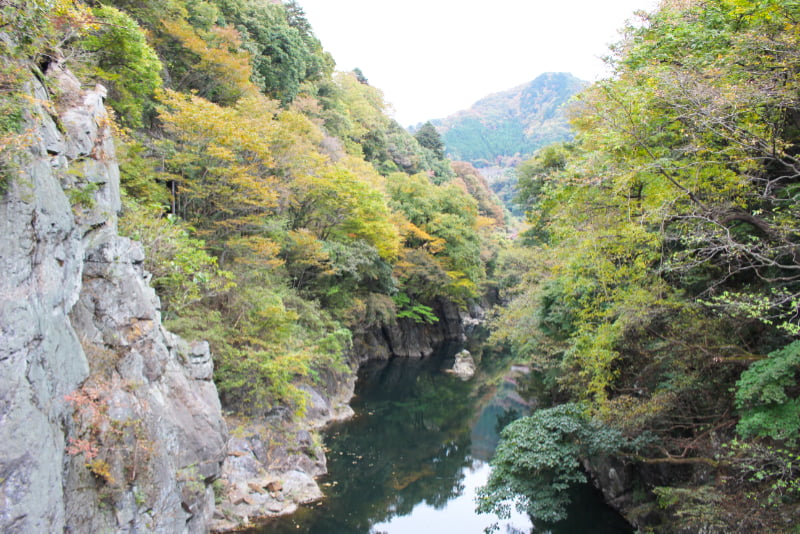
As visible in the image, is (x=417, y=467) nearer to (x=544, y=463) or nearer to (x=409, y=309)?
(x=544, y=463)

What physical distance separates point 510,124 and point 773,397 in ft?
556

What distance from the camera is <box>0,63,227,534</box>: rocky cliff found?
172 inches

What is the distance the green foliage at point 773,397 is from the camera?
4922 mm

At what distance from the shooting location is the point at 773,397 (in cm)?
500

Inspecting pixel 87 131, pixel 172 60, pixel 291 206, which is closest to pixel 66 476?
pixel 87 131

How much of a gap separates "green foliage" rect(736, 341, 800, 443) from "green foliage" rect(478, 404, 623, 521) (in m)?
3.30

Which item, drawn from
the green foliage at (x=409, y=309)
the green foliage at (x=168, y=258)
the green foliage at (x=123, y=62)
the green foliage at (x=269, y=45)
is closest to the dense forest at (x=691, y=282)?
the green foliage at (x=168, y=258)

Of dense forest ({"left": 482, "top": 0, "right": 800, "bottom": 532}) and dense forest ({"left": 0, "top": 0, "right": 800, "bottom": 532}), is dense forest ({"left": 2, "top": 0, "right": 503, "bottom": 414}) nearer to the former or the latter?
dense forest ({"left": 0, "top": 0, "right": 800, "bottom": 532})

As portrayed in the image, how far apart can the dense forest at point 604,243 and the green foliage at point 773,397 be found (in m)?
0.03

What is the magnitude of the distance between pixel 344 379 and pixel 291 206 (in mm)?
7831

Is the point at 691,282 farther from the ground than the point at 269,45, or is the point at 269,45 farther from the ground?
the point at 269,45

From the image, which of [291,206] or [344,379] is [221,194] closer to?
[291,206]

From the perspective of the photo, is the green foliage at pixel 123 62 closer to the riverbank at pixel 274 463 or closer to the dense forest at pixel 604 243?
the dense forest at pixel 604 243

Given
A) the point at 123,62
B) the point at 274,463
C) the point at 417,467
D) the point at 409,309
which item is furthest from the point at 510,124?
the point at 274,463
